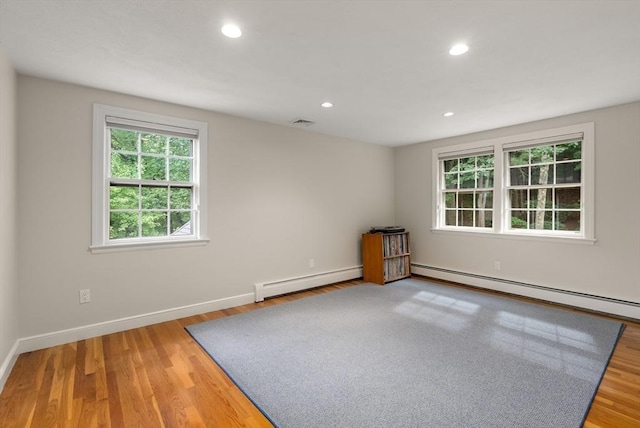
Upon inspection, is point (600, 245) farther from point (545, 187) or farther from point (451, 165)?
point (451, 165)

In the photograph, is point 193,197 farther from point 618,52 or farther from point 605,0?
point 618,52

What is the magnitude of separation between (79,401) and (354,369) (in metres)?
1.77

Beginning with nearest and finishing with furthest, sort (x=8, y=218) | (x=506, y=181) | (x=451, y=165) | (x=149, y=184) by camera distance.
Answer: (x=8, y=218)
(x=149, y=184)
(x=506, y=181)
(x=451, y=165)

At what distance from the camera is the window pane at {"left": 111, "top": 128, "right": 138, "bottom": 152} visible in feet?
9.93

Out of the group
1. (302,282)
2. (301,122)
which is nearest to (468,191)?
(301,122)

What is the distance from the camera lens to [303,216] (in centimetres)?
440

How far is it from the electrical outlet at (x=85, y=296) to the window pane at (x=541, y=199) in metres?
5.16

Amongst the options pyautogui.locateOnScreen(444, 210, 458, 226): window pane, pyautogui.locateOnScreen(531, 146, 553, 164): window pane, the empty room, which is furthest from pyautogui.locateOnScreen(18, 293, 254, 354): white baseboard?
pyautogui.locateOnScreen(531, 146, 553, 164): window pane

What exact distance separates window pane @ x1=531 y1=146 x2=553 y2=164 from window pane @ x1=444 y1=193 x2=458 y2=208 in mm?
1194

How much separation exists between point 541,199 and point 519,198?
0.85ft

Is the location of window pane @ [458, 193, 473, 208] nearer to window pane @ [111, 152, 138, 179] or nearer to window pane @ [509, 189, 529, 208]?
window pane @ [509, 189, 529, 208]

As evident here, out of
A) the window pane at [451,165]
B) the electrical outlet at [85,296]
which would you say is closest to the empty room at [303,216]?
the electrical outlet at [85,296]

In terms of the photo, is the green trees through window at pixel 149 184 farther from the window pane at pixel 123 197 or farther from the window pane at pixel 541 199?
the window pane at pixel 541 199

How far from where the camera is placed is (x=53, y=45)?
6.83 feet
